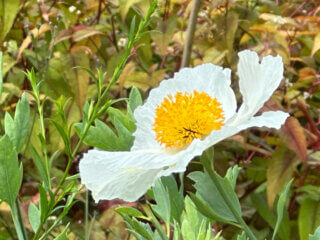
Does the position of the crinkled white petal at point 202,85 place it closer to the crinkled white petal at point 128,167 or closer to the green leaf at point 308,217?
the crinkled white petal at point 128,167

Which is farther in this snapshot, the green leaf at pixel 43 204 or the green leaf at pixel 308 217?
the green leaf at pixel 308 217

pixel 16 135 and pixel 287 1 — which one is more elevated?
pixel 16 135

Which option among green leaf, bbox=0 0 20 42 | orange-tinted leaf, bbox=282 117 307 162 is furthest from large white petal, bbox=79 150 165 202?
green leaf, bbox=0 0 20 42

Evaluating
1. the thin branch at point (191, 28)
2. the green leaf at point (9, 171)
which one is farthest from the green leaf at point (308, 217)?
the green leaf at point (9, 171)

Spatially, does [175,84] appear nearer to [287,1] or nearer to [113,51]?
[113,51]

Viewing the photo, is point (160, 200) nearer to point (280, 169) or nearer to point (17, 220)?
point (17, 220)

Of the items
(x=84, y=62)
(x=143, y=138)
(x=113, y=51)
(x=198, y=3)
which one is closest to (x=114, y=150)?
(x=143, y=138)
